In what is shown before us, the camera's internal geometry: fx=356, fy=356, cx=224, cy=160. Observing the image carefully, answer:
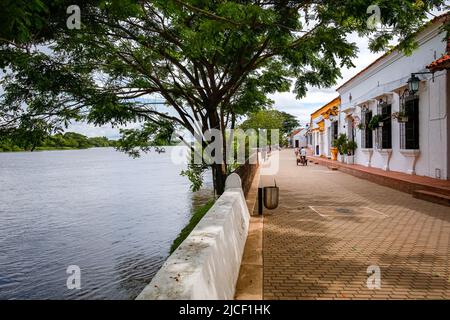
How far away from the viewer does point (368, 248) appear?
6059 mm

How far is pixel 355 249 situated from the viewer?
19.7 feet

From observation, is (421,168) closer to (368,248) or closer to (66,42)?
(368,248)

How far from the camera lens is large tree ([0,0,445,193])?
6.34 meters

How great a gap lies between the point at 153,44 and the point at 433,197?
→ 30.5ft

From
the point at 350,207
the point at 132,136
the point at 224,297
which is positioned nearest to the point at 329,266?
the point at 224,297

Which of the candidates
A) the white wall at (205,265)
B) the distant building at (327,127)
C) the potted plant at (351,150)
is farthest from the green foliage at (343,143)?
the white wall at (205,265)

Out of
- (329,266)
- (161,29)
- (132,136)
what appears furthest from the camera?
(132,136)

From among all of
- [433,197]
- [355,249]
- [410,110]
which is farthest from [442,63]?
[355,249]

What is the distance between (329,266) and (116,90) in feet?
27.9

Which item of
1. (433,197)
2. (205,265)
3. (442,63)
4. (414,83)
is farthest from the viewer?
(414,83)

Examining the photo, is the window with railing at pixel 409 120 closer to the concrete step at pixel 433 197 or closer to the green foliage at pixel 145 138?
the concrete step at pixel 433 197

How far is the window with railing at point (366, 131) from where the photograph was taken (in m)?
19.3

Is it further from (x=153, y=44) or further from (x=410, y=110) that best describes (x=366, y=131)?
(x=153, y=44)

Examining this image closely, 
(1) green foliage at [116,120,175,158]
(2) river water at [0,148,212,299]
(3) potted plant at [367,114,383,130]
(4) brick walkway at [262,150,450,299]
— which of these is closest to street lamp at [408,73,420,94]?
(3) potted plant at [367,114,383,130]
